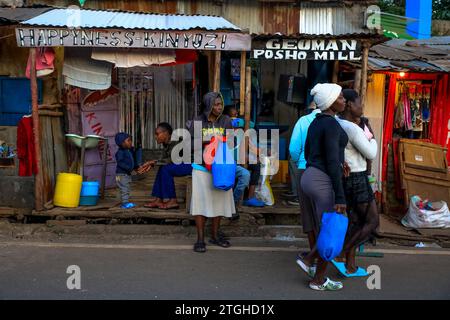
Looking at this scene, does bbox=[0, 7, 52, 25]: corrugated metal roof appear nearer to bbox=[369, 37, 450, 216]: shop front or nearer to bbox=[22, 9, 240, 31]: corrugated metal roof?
bbox=[22, 9, 240, 31]: corrugated metal roof

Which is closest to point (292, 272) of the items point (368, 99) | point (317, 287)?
point (317, 287)

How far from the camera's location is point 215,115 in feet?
18.7

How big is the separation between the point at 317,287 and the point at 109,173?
486 centimetres

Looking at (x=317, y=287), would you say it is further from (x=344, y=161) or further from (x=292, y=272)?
(x=344, y=161)

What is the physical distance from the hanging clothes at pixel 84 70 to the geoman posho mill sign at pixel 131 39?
89 centimetres

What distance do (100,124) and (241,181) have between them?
117 inches

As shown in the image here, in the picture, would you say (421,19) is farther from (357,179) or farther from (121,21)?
(357,179)

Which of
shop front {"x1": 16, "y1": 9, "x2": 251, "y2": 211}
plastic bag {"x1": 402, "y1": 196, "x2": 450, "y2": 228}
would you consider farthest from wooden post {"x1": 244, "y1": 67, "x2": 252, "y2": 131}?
plastic bag {"x1": 402, "y1": 196, "x2": 450, "y2": 228}

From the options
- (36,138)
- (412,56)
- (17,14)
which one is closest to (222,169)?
(36,138)

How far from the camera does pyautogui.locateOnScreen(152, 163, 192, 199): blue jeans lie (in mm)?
7105

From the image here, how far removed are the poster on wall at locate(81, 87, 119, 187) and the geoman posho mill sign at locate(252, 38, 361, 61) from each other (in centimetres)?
324

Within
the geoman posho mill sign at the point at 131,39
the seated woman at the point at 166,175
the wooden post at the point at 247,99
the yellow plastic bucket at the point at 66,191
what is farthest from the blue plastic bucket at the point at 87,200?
the wooden post at the point at 247,99

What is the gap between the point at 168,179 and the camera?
713cm

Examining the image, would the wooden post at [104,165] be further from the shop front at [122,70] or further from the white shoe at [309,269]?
the white shoe at [309,269]
